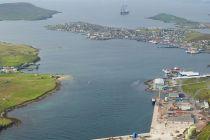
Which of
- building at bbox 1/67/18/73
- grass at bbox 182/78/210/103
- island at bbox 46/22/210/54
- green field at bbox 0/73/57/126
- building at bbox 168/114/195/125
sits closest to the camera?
building at bbox 168/114/195/125

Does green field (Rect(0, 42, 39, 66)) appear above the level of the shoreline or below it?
above

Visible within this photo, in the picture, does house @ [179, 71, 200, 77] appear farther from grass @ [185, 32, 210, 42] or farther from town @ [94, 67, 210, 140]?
grass @ [185, 32, 210, 42]

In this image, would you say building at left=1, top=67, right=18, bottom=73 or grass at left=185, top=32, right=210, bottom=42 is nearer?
building at left=1, top=67, right=18, bottom=73

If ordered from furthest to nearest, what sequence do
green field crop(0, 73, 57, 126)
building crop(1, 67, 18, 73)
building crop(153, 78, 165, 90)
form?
building crop(1, 67, 18, 73)
building crop(153, 78, 165, 90)
green field crop(0, 73, 57, 126)

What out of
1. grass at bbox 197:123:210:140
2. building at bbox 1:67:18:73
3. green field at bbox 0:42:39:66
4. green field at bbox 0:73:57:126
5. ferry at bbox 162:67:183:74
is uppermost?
green field at bbox 0:42:39:66

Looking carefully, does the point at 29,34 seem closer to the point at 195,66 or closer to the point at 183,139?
the point at 195,66

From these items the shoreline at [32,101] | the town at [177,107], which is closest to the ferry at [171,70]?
the town at [177,107]

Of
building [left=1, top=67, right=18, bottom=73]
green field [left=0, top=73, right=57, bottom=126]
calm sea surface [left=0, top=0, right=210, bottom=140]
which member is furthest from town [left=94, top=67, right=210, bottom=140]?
building [left=1, top=67, right=18, bottom=73]

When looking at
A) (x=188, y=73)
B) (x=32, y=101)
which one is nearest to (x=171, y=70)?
(x=188, y=73)
